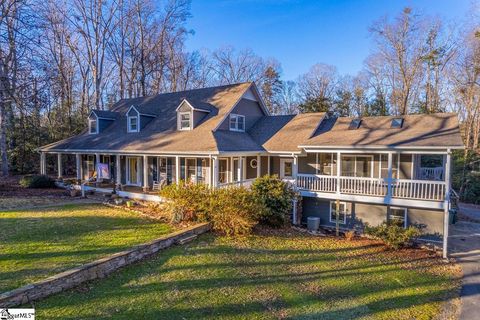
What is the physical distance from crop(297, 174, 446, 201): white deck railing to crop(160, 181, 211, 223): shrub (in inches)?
216

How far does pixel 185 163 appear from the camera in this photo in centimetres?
1752

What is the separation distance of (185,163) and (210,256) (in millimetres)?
9368

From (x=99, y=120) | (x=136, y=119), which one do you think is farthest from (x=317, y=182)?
(x=99, y=120)

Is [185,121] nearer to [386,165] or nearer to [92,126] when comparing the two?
[92,126]

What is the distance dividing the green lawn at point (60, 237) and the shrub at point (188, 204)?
77 centimetres

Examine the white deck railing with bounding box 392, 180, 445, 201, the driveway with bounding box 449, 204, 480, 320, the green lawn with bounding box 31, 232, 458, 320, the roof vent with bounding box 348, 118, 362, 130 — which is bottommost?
the driveway with bounding box 449, 204, 480, 320

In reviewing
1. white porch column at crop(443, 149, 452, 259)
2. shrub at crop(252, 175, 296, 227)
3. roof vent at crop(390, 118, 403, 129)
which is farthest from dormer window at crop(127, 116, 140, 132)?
white porch column at crop(443, 149, 452, 259)

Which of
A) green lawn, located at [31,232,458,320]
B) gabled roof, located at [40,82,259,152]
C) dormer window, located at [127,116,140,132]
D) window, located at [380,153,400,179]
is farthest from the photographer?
dormer window, located at [127,116,140,132]

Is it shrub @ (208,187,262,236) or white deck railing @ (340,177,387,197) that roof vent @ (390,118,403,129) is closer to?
white deck railing @ (340,177,387,197)

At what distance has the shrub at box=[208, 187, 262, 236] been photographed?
10984 millimetres

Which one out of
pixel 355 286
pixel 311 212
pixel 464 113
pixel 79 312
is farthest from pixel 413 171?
pixel 464 113

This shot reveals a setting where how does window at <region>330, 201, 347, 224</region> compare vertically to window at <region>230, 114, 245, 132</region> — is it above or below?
below

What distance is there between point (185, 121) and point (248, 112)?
4.44m

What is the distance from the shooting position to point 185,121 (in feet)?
59.4
